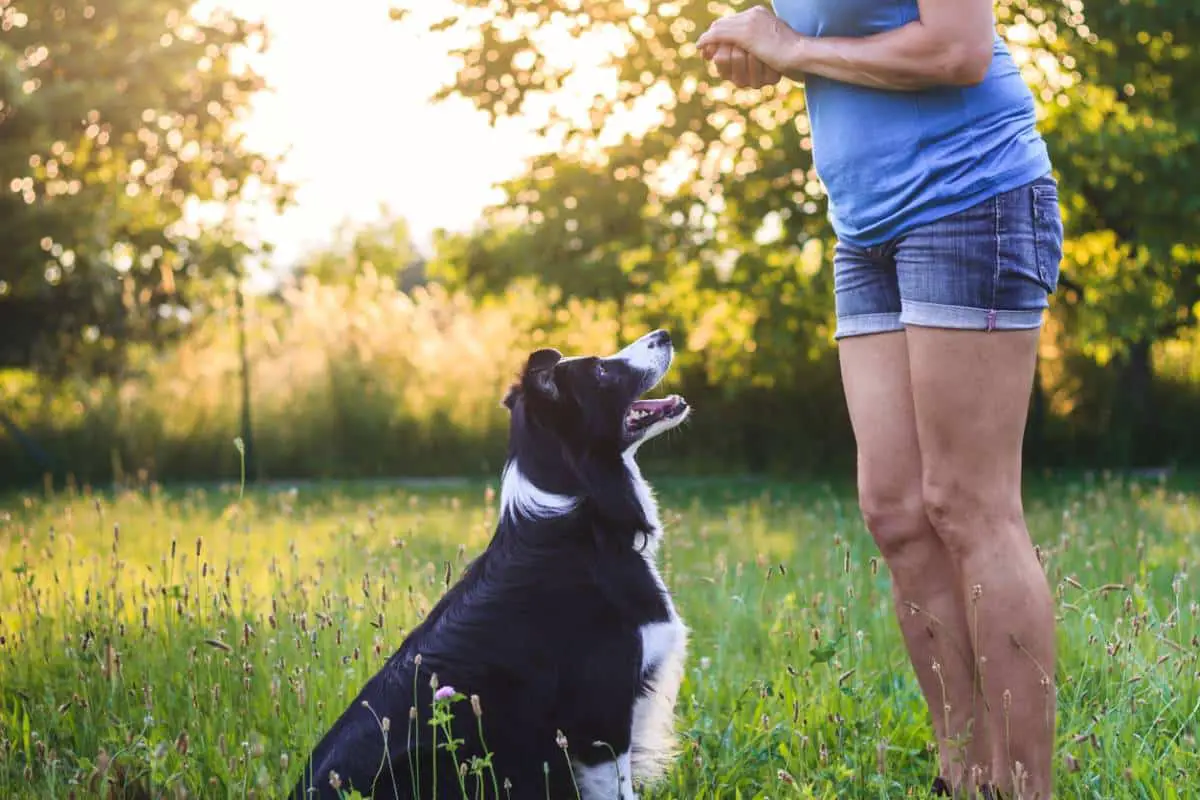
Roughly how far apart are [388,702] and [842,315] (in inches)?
50.3

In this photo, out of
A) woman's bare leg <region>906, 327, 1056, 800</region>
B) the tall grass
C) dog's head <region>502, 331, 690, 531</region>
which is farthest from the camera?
the tall grass

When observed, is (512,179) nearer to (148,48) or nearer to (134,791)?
(148,48)

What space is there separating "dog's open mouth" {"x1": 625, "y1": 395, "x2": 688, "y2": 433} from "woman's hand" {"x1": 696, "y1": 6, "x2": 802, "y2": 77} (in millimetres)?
957

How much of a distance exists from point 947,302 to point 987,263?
101mm

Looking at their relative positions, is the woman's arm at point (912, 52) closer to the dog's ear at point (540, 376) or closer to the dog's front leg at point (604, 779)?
the dog's ear at point (540, 376)

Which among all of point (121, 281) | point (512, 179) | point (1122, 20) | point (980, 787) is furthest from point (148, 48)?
point (980, 787)

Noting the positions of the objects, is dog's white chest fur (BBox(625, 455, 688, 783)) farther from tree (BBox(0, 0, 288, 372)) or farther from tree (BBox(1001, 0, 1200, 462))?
tree (BBox(0, 0, 288, 372))

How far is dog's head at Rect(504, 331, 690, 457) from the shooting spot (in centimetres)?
305

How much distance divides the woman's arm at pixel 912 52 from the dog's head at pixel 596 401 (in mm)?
1001

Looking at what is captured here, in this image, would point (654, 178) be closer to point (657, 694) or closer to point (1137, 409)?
point (1137, 409)

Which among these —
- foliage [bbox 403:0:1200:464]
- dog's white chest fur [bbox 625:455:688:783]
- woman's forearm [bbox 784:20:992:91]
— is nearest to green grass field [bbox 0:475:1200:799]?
dog's white chest fur [bbox 625:455:688:783]

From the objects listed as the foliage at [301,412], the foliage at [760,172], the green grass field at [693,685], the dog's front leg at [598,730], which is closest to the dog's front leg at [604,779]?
the dog's front leg at [598,730]

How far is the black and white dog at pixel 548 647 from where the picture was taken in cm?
256

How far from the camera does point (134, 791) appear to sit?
2.82 m
